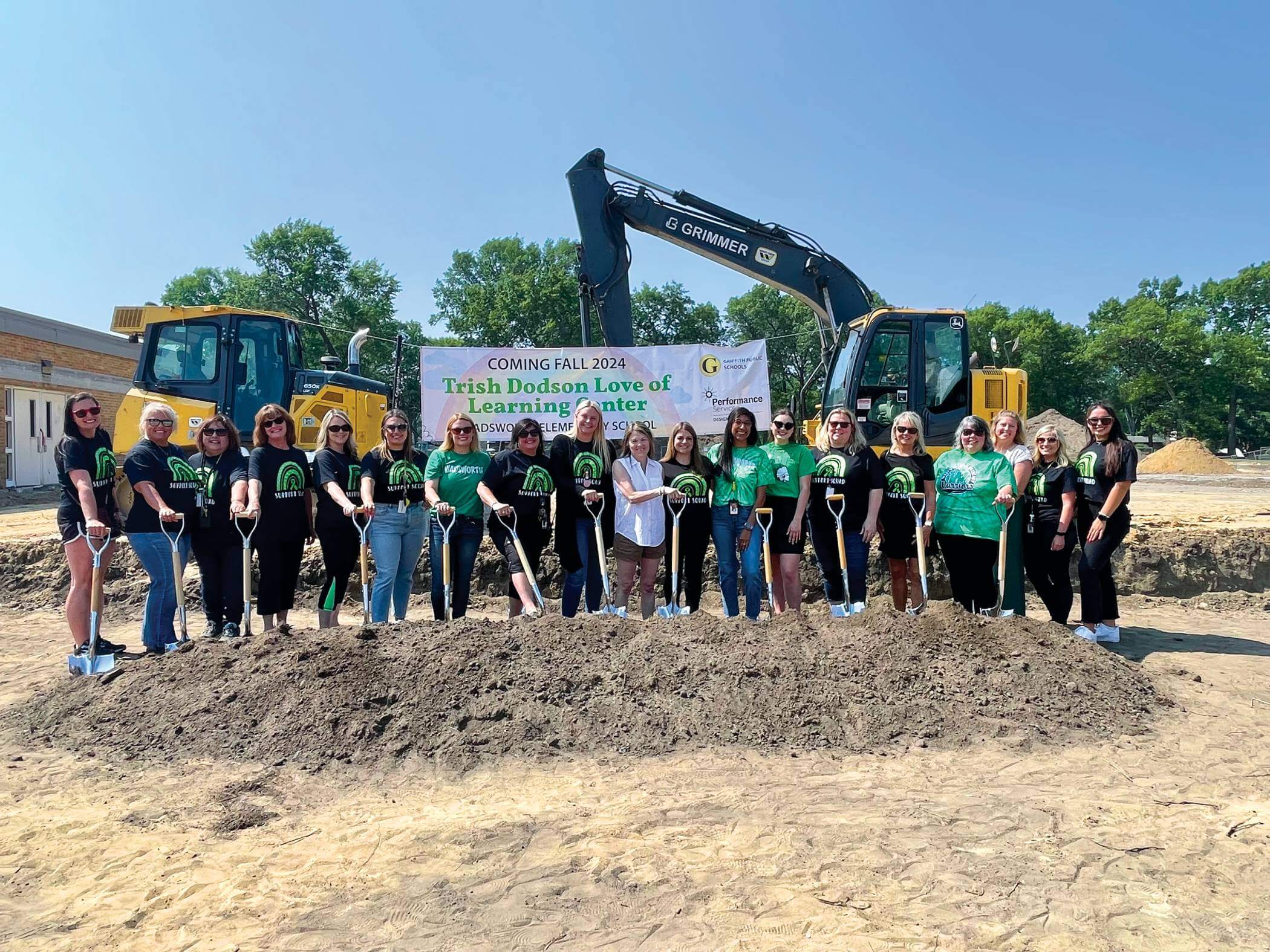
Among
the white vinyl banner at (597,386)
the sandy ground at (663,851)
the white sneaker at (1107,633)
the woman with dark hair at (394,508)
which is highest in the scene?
the white vinyl banner at (597,386)

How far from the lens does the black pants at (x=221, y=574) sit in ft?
16.8

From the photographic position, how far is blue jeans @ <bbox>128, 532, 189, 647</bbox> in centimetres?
491

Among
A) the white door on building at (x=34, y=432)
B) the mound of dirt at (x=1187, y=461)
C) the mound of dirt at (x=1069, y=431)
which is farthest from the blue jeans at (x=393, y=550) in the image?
the mound of dirt at (x=1187, y=461)

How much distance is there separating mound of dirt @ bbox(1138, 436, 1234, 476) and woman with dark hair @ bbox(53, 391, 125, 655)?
1130 inches

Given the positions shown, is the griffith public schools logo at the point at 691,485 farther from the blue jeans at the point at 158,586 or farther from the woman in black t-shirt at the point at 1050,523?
the blue jeans at the point at 158,586

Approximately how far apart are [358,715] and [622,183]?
27.5 feet

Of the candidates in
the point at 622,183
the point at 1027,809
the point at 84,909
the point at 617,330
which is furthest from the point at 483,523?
the point at 622,183

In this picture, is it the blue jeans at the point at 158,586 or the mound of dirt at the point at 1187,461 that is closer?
the blue jeans at the point at 158,586

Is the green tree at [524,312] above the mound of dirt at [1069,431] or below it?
above

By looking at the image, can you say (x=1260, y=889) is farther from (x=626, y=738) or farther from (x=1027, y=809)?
(x=626, y=738)

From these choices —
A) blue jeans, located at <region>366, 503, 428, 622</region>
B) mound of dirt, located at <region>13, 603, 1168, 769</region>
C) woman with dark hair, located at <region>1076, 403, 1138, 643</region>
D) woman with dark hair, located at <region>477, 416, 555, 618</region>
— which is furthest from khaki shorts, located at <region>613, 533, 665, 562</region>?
woman with dark hair, located at <region>1076, 403, 1138, 643</region>

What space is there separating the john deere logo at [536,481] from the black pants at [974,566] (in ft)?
9.37

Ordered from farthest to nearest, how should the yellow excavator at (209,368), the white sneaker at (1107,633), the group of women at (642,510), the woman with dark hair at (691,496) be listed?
1. the yellow excavator at (209,368)
2. the white sneaker at (1107,633)
3. the woman with dark hair at (691,496)
4. the group of women at (642,510)

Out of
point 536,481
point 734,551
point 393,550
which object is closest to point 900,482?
point 734,551
